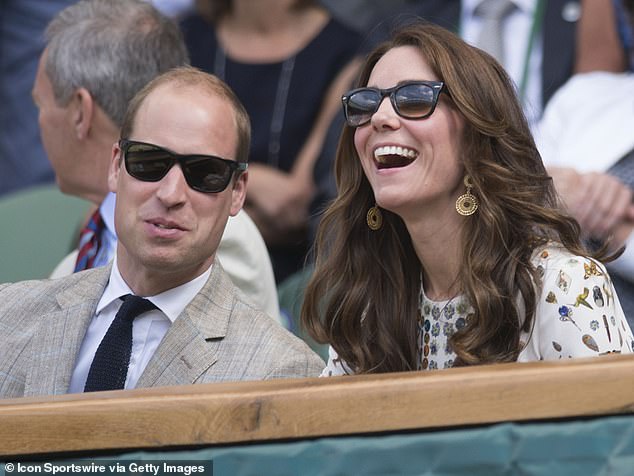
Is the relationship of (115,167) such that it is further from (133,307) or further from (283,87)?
(283,87)

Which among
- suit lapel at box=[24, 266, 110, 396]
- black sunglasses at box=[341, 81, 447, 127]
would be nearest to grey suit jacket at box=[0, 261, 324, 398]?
suit lapel at box=[24, 266, 110, 396]

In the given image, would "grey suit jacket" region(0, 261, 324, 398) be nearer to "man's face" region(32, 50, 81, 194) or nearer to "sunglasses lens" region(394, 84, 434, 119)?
"sunglasses lens" region(394, 84, 434, 119)

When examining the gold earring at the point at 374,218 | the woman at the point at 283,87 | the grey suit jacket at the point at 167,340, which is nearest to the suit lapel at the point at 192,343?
the grey suit jacket at the point at 167,340

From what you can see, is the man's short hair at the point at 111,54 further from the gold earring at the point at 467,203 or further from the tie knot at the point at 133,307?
the gold earring at the point at 467,203

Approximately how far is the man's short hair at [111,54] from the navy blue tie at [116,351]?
95cm

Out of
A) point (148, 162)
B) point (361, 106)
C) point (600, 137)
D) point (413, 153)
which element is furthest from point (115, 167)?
point (600, 137)

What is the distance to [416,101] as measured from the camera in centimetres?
255

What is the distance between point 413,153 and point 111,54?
1.21 metres

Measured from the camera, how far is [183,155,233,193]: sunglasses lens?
8.57 ft

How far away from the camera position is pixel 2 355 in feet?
8.73

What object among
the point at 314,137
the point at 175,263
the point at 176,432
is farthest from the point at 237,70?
the point at 176,432

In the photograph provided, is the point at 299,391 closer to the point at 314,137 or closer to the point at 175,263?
the point at 175,263

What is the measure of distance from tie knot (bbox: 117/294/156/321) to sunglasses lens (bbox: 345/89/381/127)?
1.92 feet

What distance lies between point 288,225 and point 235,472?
2.71m
